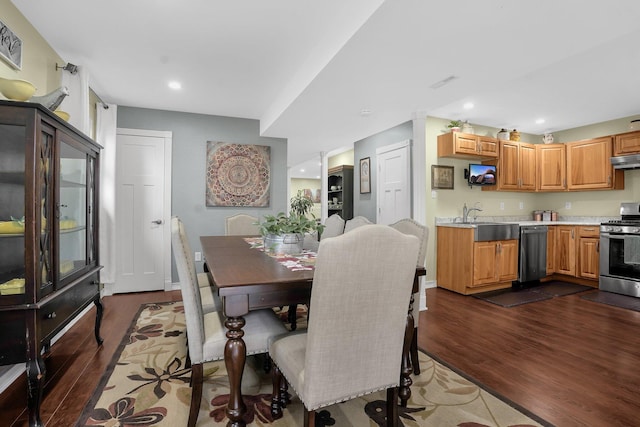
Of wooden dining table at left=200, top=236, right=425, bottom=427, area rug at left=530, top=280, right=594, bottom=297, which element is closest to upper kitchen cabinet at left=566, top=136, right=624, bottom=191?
area rug at left=530, top=280, right=594, bottom=297

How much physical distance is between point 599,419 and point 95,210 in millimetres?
3550

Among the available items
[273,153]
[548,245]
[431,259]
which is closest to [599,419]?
[431,259]

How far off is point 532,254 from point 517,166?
1.36m

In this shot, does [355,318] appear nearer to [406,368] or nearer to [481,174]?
[406,368]

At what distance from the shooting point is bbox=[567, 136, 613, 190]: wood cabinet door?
176 inches

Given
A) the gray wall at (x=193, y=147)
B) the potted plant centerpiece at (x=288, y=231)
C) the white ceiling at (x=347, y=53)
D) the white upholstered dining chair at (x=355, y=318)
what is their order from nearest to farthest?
the white upholstered dining chair at (x=355, y=318) → the white ceiling at (x=347, y=53) → the potted plant centerpiece at (x=288, y=231) → the gray wall at (x=193, y=147)

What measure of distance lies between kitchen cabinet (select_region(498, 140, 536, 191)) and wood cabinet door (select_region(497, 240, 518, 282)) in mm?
935

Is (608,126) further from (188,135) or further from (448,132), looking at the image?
(188,135)

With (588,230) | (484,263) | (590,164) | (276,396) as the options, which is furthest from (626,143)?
(276,396)

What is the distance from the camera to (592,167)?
15.2ft

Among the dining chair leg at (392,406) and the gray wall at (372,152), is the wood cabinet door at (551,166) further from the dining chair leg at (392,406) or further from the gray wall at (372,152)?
the dining chair leg at (392,406)

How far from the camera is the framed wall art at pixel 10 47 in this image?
1904 millimetres

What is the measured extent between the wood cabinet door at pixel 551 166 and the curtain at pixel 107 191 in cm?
614

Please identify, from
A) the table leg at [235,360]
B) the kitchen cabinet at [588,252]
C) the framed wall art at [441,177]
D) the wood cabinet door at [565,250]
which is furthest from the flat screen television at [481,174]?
the table leg at [235,360]
